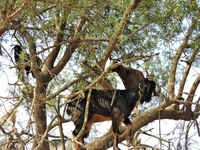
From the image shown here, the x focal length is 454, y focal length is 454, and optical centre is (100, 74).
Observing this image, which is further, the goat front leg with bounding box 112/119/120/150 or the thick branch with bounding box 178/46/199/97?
the thick branch with bounding box 178/46/199/97

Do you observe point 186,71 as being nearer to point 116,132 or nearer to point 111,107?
point 111,107

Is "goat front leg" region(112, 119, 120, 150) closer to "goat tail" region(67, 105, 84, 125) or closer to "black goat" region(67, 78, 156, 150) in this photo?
"black goat" region(67, 78, 156, 150)

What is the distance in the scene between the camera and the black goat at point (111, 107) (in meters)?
3.93

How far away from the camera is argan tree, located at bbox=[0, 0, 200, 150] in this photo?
361cm

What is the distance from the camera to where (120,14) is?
4.47 m

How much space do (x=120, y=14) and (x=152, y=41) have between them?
18.3 inches

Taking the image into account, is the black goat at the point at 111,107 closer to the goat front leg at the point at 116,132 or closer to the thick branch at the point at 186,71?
the goat front leg at the point at 116,132

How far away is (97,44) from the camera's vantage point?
15.7 feet

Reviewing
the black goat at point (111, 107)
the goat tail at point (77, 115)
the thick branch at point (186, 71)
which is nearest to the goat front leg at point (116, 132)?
the black goat at point (111, 107)

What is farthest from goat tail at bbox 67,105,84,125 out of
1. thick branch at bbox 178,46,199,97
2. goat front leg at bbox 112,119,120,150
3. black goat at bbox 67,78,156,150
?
thick branch at bbox 178,46,199,97

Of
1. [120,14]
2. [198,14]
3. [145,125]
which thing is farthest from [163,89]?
[198,14]

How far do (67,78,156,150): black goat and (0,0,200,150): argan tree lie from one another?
0.47 ft

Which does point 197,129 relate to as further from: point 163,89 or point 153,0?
point 153,0

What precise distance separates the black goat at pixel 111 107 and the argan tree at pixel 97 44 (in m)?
0.14
